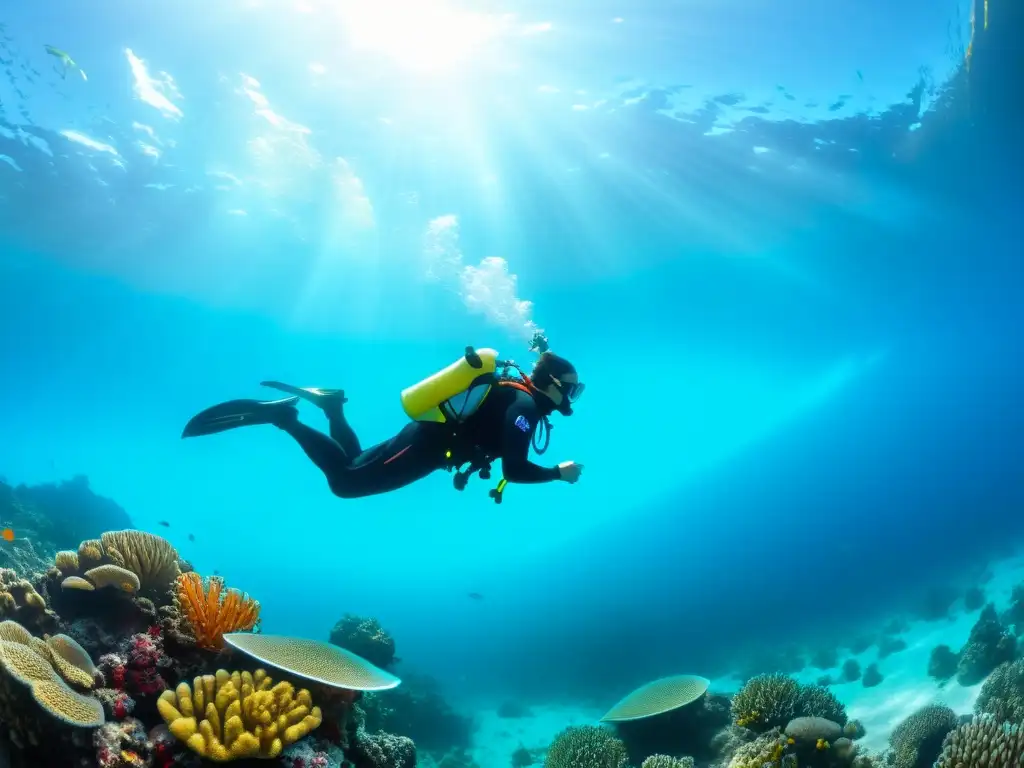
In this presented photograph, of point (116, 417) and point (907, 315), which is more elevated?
point (907, 315)

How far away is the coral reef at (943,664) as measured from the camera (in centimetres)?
1598

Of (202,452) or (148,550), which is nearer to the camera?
(148,550)

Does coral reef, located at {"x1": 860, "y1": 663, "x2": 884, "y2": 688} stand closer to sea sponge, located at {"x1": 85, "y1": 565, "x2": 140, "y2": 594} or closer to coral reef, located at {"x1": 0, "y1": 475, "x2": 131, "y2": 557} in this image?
sea sponge, located at {"x1": 85, "y1": 565, "x2": 140, "y2": 594}

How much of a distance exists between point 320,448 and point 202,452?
56.9 meters

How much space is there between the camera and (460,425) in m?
6.43

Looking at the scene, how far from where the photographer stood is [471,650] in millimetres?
51469

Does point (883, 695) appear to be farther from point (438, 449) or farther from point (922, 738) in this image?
point (438, 449)

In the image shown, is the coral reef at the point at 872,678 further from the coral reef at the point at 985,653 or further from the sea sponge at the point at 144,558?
the sea sponge at the point at 144,558

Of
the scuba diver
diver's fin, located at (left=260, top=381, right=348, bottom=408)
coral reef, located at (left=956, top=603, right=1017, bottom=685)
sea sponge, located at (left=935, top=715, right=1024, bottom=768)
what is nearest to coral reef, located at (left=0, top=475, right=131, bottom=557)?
diver's fin, located at (left=260, top=381, right=348, bottom=408)

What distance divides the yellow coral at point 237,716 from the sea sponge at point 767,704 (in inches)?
254

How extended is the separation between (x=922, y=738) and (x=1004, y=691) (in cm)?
537

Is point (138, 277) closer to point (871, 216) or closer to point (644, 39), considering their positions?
point (644, 39)

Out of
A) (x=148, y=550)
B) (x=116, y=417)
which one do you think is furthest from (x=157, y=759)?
(x=116, y=417)

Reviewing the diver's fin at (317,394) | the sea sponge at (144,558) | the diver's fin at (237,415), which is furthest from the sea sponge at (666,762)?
the diver's fin at (237,415)
